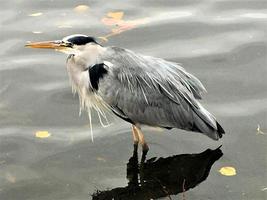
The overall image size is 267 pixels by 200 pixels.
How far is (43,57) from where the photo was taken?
744 cm

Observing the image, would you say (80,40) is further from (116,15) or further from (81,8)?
(81,8)

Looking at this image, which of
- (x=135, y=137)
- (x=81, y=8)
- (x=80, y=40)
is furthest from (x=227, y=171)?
(x=81, y=8)

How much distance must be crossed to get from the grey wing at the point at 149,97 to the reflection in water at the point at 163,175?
0.98ft

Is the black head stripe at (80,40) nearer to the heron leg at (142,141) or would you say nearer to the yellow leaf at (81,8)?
the heron leg at (142,141)

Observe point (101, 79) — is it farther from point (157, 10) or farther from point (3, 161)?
point (157, 10)

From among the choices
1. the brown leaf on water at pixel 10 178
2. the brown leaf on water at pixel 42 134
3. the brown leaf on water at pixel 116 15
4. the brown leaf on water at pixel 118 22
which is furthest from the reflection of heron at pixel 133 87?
the brown leaf on water at pixel 116 15

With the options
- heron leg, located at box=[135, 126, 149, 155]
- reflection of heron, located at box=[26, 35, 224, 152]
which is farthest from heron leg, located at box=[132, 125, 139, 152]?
reflection of heron, located at box=[26, 35, 224, 152]

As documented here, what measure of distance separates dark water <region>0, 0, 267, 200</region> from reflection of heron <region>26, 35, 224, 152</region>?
0.39 meters

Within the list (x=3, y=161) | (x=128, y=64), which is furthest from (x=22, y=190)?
(x=128, y=64)

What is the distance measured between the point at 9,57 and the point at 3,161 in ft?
7.18

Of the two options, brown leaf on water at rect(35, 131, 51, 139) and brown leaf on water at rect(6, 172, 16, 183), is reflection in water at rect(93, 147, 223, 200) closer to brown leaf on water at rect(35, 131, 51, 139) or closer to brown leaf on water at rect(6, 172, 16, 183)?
brown leaf on water at rect(6, 172, 16, 183)

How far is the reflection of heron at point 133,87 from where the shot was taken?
534 centimetres

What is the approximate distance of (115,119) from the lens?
6.23m

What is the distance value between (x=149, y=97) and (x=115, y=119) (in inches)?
35.7
